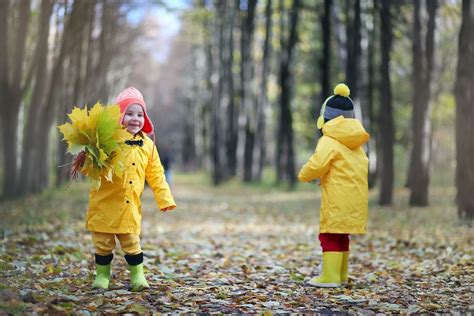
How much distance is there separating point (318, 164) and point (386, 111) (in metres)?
10.3

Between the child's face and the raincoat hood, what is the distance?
1969 millimetres

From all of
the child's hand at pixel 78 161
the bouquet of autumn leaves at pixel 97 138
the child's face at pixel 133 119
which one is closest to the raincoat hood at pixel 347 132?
the child's face at pixel 133 119

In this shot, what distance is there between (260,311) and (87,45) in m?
20.7

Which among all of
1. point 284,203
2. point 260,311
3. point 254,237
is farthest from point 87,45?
point 260,311

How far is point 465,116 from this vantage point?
11.8m

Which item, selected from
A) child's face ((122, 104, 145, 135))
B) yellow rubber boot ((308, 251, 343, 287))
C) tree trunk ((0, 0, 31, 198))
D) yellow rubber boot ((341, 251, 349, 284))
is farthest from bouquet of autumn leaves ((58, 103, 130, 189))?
tree trunk ((0, 0, 31, 198))

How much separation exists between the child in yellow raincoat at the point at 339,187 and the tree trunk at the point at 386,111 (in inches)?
392

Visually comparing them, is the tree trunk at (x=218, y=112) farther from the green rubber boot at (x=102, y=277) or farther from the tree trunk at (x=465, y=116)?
the green rubber boot at (x=102, y=277)

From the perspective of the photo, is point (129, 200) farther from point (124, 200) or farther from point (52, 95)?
point (52, 95)

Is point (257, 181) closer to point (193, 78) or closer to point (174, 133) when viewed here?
point (193, 78)

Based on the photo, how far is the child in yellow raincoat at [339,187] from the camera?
21.5 ft

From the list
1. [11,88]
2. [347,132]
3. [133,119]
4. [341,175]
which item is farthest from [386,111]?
[133,119]

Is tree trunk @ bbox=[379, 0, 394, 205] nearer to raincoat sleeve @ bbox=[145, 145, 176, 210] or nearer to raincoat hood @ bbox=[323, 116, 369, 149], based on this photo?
raincoat hood @ bbox=[323, 116, 369, 149]

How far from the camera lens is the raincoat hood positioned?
665 cm
